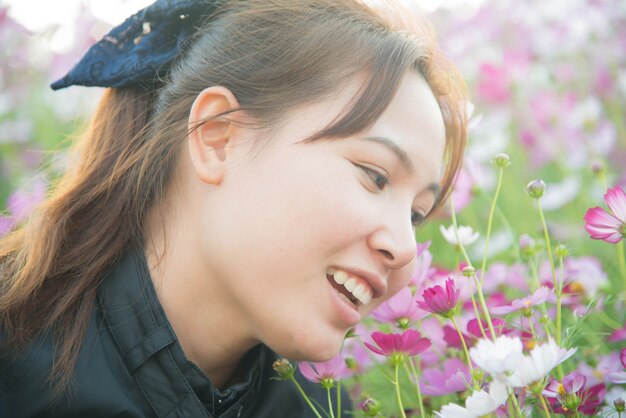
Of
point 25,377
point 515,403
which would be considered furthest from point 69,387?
point 515,403

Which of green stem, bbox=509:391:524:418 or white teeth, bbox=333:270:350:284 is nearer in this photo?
green stem, bbox=509:391:524:418

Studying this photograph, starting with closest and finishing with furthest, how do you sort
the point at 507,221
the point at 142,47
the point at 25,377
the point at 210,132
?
1. the point at 25,377
2. the point at 210,132
3. the point at 142,47
4. the point at 507,221

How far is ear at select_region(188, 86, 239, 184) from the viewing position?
1.01 m

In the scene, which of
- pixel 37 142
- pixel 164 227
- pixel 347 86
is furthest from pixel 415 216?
pixel 37 142

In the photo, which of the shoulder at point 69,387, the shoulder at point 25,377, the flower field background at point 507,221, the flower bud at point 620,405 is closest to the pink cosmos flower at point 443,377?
the flower field background at point 507,221

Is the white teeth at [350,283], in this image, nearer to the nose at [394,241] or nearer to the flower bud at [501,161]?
the nose at [394,241]

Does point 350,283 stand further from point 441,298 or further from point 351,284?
point 441,298

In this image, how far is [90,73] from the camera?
1164 millimetres

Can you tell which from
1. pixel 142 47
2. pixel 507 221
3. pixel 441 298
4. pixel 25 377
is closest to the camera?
pixel 441 298

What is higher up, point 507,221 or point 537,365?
point 537,365

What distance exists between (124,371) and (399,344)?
36cm

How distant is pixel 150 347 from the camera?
0.98 m

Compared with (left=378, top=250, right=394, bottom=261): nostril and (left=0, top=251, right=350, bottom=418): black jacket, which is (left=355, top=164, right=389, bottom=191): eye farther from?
(left=0, top=251, right=350, bottom=418): black jacket

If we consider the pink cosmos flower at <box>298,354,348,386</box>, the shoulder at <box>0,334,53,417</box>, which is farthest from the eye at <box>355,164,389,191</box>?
the shoulder at <box>0,334,53,417</box>
